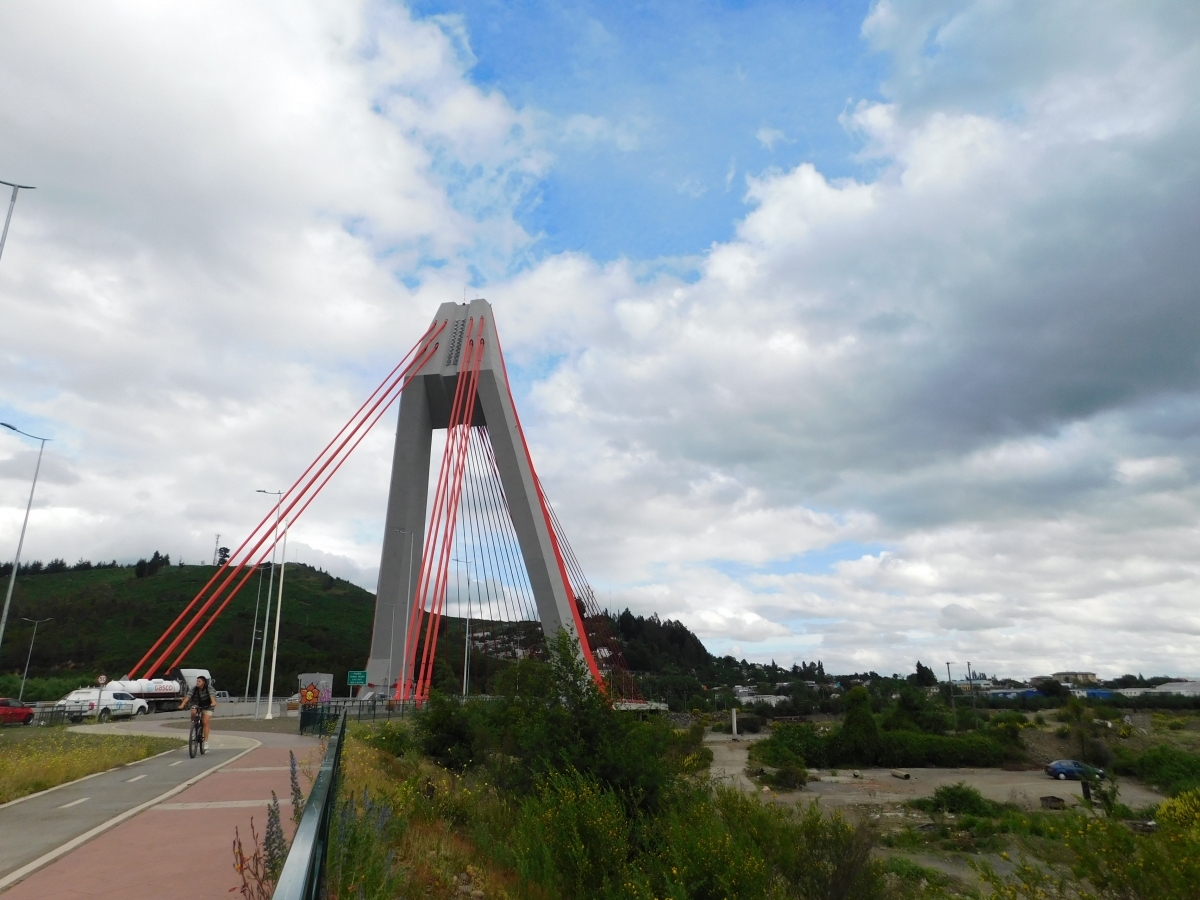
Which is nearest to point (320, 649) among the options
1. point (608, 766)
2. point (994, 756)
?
point (994, 756)

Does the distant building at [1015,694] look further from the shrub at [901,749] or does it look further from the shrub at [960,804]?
the shrub at [960,804]

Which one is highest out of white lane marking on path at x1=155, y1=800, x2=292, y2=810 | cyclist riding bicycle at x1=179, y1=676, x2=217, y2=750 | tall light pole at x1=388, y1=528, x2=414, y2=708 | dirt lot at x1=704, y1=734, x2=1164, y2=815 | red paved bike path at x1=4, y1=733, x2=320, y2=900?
tall light pole at x1=388, y1=528, x2=414, y2=708

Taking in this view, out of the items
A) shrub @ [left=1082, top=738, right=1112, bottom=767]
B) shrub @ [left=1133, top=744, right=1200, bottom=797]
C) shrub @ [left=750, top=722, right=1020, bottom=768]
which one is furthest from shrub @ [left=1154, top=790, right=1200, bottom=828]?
shrub @ [left=1082, top=738, right=1112, bottom=767]

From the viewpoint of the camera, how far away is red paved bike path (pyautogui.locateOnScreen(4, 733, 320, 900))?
5059 millimetres

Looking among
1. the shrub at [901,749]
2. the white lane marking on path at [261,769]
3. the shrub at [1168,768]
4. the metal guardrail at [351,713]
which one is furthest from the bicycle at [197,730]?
the shrub at [901,749]

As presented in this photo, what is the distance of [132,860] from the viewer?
5859 mm

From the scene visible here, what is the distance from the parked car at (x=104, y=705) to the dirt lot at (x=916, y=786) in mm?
24089

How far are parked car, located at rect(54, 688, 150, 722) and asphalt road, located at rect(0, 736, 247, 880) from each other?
2045 centimetres

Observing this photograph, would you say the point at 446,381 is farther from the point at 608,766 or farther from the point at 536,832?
the point at 536,832

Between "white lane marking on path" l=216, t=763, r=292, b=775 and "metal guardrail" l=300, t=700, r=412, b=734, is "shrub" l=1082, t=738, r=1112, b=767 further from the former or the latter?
"white lane marking on path" l=216, t=763, r=292, b=775

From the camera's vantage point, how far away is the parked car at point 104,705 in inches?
1141

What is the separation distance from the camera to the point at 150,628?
76312 mm

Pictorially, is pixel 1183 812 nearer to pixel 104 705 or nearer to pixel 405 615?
pixel 405 615

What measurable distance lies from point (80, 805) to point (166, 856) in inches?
131
